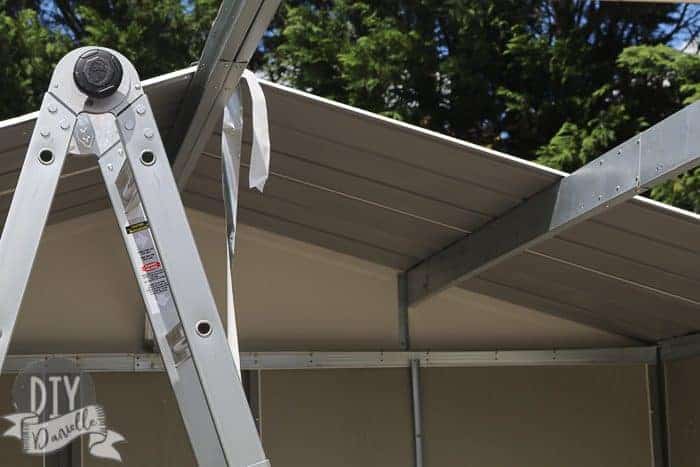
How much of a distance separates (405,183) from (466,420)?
2.29m

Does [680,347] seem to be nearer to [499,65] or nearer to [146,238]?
[146,238]

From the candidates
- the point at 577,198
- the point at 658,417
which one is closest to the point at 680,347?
the point at 658,417

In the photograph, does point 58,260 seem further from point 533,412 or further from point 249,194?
point 533,412

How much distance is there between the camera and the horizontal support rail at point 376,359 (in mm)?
6926

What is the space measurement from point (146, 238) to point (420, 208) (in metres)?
3.13

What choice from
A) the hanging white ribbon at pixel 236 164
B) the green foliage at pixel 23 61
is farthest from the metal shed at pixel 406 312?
the green foliage at pixel 23 61

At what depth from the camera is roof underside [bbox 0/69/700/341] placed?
209 inches

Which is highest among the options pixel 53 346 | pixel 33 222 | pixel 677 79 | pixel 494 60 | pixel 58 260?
pixel 494 60

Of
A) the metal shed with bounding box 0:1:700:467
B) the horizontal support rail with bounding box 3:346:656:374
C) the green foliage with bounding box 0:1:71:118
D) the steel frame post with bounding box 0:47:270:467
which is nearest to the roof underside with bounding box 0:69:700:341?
the metal shed with bounding box 0:1:700:467

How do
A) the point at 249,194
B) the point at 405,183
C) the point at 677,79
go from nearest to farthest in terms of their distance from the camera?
1. the point at 405,183
2. the point at 249,194
3. the point at 677,79

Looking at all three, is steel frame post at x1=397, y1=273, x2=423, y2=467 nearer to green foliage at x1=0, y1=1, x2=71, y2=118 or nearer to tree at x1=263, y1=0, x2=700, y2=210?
tree at x1=263, y1=0, x2=700, y2=210

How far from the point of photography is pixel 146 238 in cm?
334

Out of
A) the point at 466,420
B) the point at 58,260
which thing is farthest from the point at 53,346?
the point at 466,420

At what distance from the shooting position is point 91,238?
7062mm
